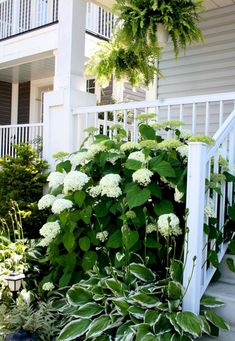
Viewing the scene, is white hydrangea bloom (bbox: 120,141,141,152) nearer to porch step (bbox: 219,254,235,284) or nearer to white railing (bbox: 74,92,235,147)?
white railing (bbox: 74,92,235,147)

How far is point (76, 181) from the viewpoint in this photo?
2.94 meters

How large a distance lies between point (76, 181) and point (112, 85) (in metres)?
7.27

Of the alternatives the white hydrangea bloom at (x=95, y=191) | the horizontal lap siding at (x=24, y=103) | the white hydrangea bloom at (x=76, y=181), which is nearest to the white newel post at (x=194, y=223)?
the white hydrangea bloom at (x=95, y=191)

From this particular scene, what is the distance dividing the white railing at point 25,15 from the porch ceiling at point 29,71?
769 millimetres

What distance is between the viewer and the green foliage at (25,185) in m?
4.34

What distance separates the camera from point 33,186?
4.63 m

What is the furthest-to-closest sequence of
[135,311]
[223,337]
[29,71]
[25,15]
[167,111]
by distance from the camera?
[29,71] < [25,15] < [167,111] < [223,337] < [135,311]

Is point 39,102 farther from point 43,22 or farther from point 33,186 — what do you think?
point 33,186

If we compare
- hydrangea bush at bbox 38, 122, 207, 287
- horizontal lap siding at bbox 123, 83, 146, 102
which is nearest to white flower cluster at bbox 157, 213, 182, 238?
hydrangea bush at bbox 38, 122, 207, 287

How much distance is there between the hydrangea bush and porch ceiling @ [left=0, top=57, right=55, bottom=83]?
650 cm

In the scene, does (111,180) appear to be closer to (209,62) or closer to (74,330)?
(74,330)

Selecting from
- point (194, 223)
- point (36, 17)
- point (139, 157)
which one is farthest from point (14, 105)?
point (194, 223)

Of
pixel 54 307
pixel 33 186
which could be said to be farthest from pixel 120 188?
pixel 33 186

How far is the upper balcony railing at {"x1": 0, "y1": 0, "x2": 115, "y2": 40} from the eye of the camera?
877cm
